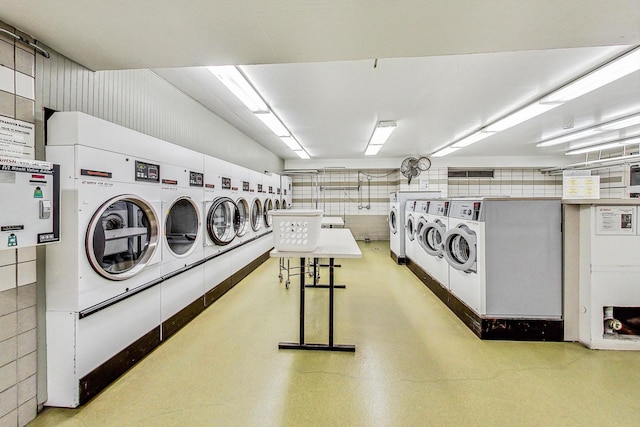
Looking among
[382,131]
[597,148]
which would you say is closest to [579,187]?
[382,131]

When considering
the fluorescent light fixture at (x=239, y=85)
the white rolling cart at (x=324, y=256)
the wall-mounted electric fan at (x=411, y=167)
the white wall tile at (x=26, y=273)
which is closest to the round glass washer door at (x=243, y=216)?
the fluorescent light fixture at (x=239, y=85)

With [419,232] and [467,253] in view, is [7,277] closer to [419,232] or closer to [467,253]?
[467,253]

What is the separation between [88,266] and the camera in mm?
1789

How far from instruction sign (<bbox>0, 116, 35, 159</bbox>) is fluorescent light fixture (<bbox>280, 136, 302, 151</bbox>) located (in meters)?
4.18

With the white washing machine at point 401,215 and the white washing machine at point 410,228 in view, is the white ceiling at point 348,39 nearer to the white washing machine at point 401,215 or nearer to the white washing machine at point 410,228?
the white washing machine at point 410,228

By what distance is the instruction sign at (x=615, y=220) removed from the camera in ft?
7.88

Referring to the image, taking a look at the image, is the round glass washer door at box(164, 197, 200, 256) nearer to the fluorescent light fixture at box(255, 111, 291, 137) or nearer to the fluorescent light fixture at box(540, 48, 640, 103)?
the fluorescent light fixture at box(255, 111, 291, 137)

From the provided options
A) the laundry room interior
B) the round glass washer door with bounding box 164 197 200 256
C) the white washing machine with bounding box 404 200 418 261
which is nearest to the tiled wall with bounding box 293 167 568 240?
the white washing machine with bounding box 404 200 418 261

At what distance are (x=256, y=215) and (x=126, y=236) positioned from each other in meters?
3.04

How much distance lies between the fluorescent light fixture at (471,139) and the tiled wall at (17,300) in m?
6.10

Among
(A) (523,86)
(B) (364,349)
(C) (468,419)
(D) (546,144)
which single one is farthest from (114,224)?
(D) (546,144)

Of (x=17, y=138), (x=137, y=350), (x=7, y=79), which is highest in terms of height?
(x=7, y=79)

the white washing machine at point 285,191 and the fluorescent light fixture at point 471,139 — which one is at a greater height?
the fluorescent light fixture at point 471,139

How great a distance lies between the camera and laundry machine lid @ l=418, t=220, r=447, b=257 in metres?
3.56
